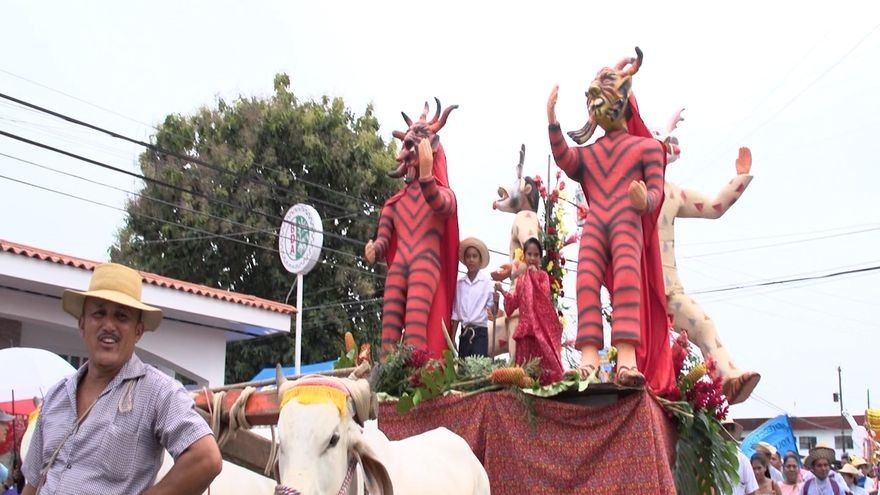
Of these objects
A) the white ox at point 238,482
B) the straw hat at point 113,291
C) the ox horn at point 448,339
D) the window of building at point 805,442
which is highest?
the ox horn at point 448,339

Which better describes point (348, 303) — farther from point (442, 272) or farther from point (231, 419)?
point (231, 419)

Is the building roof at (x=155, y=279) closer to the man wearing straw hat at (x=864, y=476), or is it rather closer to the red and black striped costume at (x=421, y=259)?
the red and black striped costume at (x=421, y=259)

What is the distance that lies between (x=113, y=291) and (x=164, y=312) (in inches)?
488

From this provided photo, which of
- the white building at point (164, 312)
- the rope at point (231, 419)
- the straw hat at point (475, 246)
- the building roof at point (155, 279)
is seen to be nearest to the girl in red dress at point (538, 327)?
the straw hat at point (475, 246)

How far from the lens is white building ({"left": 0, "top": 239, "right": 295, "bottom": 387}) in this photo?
43.5 ft

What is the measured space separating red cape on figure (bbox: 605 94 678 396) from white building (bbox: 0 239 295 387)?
8.78 meters

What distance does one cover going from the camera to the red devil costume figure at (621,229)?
638cm

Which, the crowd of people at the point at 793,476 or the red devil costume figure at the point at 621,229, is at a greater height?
the red devil costume figure at the point at 621,229

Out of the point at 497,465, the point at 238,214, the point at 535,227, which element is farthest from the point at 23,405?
the point at 238,214

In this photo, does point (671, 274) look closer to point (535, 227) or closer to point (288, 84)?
point (535, 227)

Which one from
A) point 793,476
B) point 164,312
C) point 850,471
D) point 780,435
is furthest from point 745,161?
point 164,312

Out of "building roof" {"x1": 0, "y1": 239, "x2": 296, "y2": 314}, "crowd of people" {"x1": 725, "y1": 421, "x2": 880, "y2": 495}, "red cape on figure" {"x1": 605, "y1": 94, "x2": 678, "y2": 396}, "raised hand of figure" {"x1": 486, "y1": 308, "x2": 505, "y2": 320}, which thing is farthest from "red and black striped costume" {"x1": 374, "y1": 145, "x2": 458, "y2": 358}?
"building roof" {"x1": 0, "y1": 239, "x2": 296, "y2": 314}

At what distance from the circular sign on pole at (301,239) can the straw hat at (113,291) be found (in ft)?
40.5

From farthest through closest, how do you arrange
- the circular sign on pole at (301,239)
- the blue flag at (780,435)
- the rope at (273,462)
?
the circular sign on pole at (301,239), the blue flag at (780,435), the rope at (273,462)
